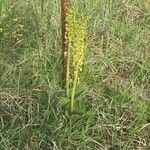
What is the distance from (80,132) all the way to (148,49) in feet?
3.34

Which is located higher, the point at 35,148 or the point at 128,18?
the point at 128,18

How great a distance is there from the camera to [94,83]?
2795mm

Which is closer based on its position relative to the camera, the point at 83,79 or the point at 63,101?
the point at 63,101

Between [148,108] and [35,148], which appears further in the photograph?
[148,108]

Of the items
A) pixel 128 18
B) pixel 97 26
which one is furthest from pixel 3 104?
pixel 128 18

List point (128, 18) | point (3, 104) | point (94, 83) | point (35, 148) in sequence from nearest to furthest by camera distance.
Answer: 1. point (35, 148)
2. point (3, 104)
3. point (94, 83)
4. point (128, 18)

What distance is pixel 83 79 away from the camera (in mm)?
2795

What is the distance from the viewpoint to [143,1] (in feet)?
12.1

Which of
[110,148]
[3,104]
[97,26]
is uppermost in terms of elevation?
[97,26]

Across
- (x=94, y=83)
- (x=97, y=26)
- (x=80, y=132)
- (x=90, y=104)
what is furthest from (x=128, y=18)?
(x=80, y=132)

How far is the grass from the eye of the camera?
7.97 feet

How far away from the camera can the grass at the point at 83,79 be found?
2.43 metres

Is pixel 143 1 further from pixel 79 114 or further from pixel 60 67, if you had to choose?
pixel 79 114

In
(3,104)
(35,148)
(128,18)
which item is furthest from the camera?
(128,18)
